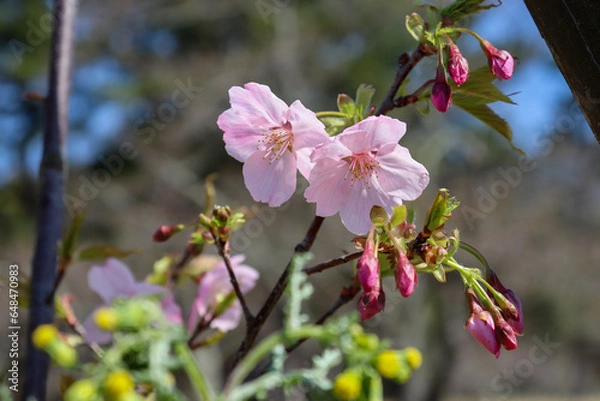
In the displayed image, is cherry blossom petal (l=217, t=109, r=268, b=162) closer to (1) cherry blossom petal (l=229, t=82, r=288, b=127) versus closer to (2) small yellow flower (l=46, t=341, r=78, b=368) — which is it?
Answer: (1) cherry blossom petal (l=229, t=82, r=288, b=127)

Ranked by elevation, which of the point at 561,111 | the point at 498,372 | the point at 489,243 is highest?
the point at 561,111

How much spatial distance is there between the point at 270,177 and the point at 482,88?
23 centimetres

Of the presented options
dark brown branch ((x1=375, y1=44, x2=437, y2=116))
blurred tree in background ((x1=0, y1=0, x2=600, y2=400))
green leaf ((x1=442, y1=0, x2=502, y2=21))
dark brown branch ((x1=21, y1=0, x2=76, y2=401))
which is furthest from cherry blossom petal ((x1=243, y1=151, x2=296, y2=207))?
blurred tree in background ((x1=0, y1=0, x2=600, y2=400))

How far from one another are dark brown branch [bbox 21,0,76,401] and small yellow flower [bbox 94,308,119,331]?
1.49ft

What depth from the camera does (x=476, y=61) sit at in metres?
7.26

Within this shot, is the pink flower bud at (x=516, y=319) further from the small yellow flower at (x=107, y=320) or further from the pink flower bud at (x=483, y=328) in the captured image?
the small yellow flower at (x=107, y=320)

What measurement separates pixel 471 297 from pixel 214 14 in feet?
29.7

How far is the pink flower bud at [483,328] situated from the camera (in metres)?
0.48

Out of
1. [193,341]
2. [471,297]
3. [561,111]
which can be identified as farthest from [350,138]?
[561,111]

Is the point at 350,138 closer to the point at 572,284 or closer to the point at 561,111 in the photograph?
the point at 561,111

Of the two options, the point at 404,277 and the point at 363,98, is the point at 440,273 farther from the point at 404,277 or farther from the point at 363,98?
the point at 363,98

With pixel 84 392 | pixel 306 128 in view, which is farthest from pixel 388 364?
pixel 306 128

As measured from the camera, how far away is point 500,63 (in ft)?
1.81

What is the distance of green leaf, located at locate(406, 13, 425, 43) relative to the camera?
0.57 metres
